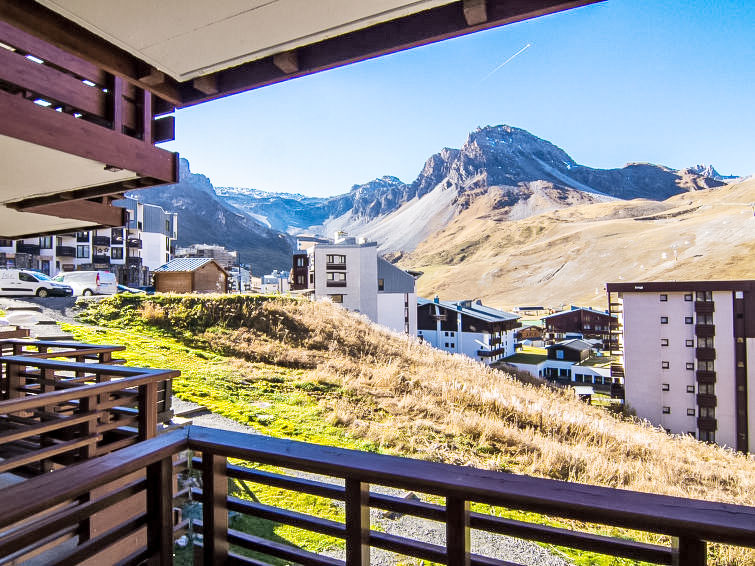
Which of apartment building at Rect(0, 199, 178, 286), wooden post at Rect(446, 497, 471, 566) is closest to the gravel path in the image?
wooden post at Rect(446, 497, 471, 566)

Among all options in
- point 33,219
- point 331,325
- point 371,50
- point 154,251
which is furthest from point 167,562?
point 154,251

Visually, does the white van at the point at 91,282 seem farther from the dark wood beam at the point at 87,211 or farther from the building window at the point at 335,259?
the dark wood beam at the point at 87,211

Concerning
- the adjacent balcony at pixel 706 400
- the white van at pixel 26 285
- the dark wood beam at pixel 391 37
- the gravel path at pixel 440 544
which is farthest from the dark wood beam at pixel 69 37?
the adjacent balcony at pixel 706 400

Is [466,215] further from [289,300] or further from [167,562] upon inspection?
[167,562]

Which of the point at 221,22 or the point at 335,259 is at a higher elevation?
the point at 335,259

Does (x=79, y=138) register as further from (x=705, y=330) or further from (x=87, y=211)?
(x=705, y=330)

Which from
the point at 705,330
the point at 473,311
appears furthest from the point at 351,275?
the point at 705,330

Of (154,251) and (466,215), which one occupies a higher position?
(466,215)

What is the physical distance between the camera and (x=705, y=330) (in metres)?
23.6

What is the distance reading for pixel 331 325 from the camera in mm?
14953

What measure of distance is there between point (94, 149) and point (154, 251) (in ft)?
175

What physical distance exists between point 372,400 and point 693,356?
79.1ft

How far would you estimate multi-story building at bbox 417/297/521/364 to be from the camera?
38.8 meters

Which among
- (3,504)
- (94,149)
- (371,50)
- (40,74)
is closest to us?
(3,504)
